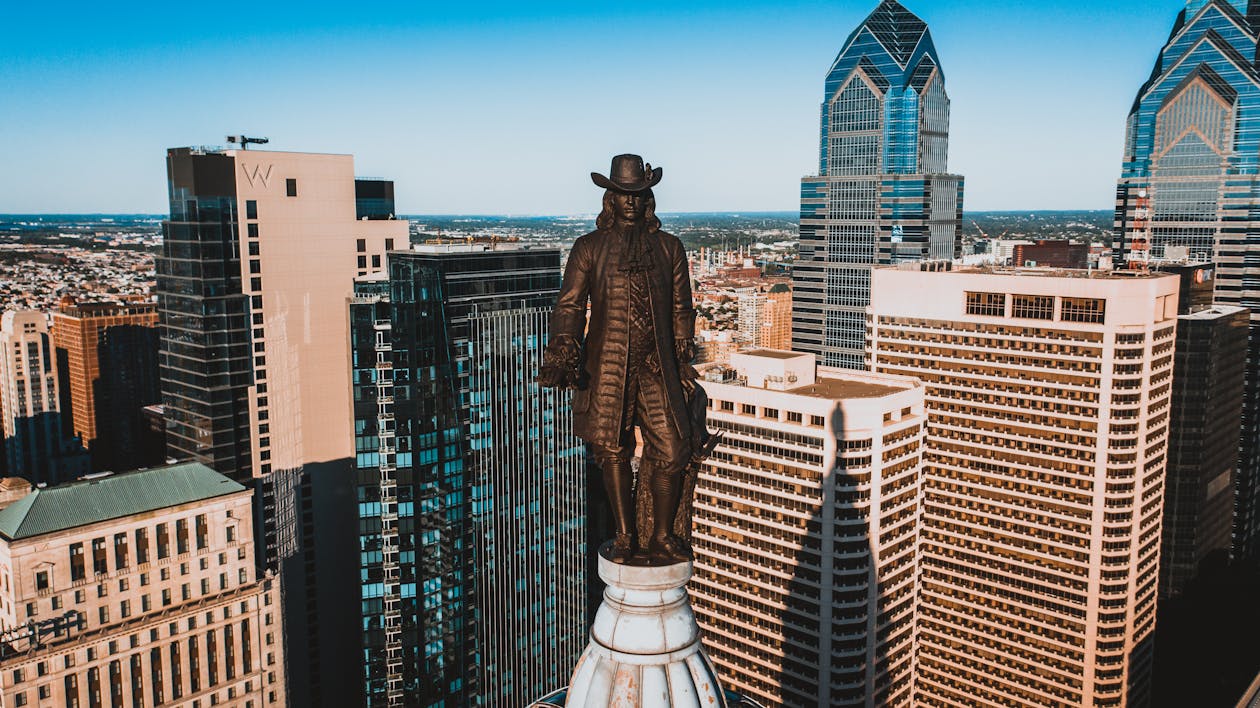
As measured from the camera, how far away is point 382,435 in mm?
73312

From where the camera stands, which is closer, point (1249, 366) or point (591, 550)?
point (591, 550)

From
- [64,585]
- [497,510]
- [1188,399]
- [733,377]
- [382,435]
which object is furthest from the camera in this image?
[1188,399]

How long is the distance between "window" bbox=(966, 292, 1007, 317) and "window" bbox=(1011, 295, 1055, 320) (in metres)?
0.98

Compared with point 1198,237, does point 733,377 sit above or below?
below

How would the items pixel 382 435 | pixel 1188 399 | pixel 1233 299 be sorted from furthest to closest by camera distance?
1. pixel 1233 299
2. pixel 1188 399
3. pixel 382 435

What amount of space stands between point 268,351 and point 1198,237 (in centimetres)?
13264

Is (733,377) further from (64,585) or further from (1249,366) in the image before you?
(1249,366)

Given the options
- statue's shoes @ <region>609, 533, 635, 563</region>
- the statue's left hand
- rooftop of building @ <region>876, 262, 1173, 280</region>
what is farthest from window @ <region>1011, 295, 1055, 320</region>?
statue's shoes @ <region>609, 533, 635, 563</region>

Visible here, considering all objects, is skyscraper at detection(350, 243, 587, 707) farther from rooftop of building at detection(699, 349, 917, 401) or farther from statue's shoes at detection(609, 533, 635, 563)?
statue's shoes at detection(609, 533, 635, 563)

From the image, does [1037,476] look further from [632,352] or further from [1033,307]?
[632,352]

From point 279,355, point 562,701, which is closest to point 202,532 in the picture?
point 279,355

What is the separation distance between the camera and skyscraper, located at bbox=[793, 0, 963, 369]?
496 feet

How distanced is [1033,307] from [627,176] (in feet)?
277

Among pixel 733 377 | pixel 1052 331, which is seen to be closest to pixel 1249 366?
pixel 1052 331
